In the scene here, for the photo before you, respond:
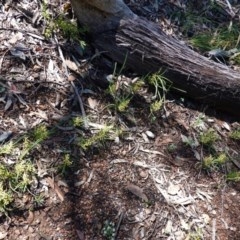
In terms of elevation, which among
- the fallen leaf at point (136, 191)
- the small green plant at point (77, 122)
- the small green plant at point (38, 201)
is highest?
the small green plant at point (77, 122)

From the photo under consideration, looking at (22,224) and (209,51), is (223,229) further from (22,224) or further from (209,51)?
(209,51)

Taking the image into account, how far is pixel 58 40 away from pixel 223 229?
5.61ft

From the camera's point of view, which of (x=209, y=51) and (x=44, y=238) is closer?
(x=44, y=238)

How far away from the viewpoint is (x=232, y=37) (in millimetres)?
3729

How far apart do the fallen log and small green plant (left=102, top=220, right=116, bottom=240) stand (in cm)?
120

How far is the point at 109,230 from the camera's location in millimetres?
2406

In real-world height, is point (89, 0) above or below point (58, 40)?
above

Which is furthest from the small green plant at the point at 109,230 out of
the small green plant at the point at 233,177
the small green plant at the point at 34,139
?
the small green plant at the point at 233,177

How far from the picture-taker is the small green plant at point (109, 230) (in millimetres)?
2395

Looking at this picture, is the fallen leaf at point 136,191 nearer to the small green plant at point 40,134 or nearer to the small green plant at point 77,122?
the small green plant at point 77,122

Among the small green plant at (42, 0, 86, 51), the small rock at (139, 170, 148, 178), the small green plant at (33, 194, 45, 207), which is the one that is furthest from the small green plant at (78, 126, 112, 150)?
the small green plant at (42, 0, 86, 51)

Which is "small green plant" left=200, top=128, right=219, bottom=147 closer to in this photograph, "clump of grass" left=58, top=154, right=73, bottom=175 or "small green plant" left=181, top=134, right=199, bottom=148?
"small green plant" left=181, top=134, right=199, bottom=148

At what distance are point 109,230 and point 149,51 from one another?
130 cm

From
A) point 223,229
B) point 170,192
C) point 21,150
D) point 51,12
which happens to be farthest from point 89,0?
point 223,229
